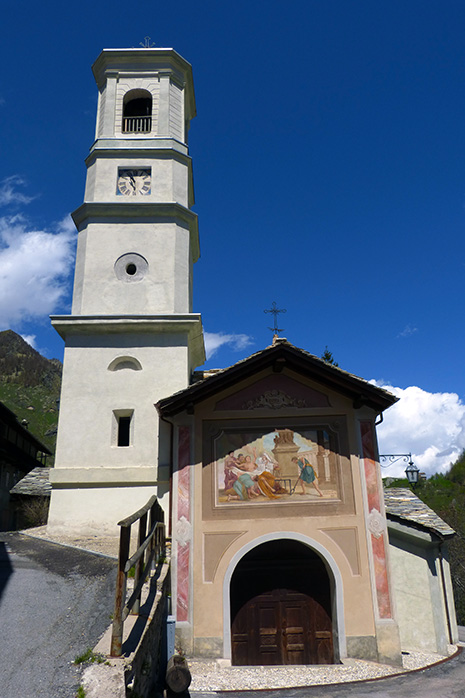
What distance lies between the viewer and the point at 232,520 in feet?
41.7

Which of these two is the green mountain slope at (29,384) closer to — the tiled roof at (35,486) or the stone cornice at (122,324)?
the tiled roof at (35,486)

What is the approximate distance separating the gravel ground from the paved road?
2747mm

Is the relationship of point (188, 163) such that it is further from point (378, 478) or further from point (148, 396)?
point (378, 478)

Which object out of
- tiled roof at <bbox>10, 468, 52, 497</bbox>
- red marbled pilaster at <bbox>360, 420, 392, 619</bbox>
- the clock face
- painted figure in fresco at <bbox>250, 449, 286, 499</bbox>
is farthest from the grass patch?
tiled roof at <bbox>10, 468, 52, 497</bbox>

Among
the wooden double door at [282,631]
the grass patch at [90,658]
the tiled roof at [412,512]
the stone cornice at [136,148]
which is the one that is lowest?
the wooden double door at [282,631]

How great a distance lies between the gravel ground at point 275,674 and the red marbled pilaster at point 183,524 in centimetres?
120

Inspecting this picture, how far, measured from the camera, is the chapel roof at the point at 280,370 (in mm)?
13219

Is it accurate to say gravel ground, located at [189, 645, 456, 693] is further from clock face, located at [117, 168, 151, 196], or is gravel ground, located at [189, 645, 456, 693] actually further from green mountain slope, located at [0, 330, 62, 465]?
green mountain slope, located at [0, 330, 62, 465]

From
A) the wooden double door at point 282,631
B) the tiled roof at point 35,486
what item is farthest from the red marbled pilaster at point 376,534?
the tiled roof at point 35,486

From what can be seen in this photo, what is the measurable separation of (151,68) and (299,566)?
18.0 metres

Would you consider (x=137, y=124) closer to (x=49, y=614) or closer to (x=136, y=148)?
(x=136, y=148)

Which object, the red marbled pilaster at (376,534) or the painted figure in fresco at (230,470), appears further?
the painted figure in fresco at (230,470)

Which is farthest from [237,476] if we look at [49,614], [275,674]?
[49,614]

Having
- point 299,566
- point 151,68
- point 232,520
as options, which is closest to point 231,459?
point 232,520
